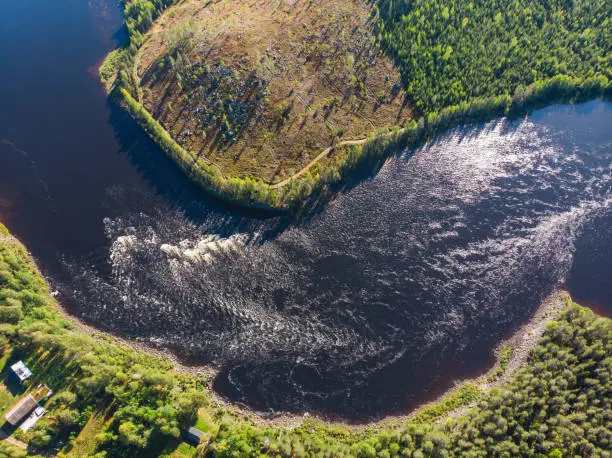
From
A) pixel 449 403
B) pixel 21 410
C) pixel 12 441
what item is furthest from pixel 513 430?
pixel 12 441

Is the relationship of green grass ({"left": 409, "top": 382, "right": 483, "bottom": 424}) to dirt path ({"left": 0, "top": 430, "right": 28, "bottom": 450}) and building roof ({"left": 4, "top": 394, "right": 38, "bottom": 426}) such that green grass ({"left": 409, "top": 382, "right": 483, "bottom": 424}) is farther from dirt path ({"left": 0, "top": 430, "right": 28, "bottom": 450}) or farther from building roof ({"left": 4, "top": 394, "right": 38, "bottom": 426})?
building roof ({"left": 4, "top": 394, "right": 38, "bottom": 426})

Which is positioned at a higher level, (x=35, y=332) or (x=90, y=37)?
(x=90, y=37)

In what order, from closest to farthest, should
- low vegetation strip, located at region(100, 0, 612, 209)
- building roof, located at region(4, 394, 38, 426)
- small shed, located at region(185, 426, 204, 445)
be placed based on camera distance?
building roof, located at region(4, 394, 38, 426), small shed, located at region(185, 426, 204, 445), low vegetation strip, located at region(100, 0, 612, 209)

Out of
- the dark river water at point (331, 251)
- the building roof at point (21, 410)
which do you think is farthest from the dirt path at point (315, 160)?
the building roof at point (21, 410)

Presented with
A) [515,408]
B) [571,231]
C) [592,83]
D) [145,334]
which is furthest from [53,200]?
[592,83]

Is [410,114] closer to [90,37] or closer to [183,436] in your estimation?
[183,436]

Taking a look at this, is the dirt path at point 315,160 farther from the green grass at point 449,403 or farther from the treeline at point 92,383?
the green grass at point 449,403

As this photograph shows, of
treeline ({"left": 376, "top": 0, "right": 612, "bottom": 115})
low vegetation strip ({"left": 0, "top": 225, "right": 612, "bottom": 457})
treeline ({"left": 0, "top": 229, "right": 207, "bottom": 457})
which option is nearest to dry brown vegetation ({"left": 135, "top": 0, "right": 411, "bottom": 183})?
treeline ({"left": 376, "top": 0, "right": 612, "bottom": 115})
